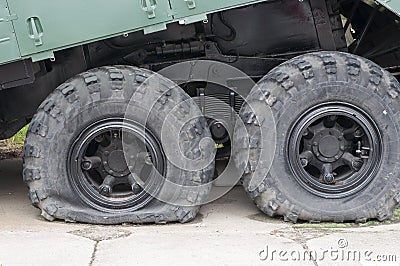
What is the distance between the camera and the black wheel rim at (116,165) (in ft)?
18.1

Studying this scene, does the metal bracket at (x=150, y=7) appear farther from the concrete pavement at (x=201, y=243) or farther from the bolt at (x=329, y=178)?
the bolt at (x=329, y=178)

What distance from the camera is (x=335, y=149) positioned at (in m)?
5.68

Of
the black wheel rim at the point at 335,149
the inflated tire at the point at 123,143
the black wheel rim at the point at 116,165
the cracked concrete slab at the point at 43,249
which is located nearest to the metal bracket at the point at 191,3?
the inflated tire at the point at 123,143

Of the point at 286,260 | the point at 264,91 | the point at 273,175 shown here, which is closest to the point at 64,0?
the point at 264,91

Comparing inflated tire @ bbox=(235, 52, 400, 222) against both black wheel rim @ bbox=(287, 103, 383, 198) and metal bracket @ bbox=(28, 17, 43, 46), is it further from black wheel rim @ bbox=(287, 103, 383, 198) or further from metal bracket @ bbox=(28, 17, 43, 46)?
metal bracket @ bbox=(28, 17, 43, 46)

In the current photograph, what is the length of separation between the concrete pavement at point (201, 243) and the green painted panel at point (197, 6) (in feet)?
5.09

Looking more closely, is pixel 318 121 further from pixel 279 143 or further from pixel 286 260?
pixel 286 260

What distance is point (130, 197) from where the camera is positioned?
5625 millimetres

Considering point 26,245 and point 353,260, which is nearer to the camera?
point 353,260

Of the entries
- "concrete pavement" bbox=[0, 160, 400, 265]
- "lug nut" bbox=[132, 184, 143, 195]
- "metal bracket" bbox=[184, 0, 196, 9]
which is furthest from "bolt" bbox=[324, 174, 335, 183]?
"metal bracket" bbox=[184, 0, 196, 9]

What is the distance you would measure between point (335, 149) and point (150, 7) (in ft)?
5.82

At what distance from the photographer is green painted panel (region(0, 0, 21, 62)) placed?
5.14m

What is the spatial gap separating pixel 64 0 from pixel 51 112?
0.85 meters

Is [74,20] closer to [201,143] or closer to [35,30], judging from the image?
[35,30]
